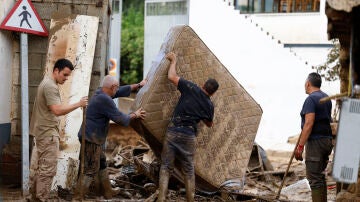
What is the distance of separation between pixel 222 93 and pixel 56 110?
245cm

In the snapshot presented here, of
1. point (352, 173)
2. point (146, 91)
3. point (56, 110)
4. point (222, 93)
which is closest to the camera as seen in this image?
point (352, 173)

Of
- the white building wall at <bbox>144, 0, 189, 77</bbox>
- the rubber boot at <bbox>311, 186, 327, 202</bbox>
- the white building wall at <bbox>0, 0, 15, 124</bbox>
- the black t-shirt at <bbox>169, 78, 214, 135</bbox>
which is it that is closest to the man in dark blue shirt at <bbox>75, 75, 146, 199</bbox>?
the black t-shirt at <bbox>169, 78, 214, 135</bbox>

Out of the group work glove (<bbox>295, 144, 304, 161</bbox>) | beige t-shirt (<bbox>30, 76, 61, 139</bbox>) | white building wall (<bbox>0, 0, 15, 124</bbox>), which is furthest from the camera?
white building wall (<bbox>0, 0, 15, 124</bbox>)

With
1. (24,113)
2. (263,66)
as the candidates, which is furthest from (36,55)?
(263,66)

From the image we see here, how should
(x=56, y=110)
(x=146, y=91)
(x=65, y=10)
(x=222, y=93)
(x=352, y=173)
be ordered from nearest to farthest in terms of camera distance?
1. (x=352, y=173)
2. (x=56, y=110)
3. (x=146, y=91)
4. (x=222, y=93)
5. (x=65, y=10)

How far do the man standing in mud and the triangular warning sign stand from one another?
2264 mm

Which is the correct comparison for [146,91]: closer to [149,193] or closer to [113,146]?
[149,193]

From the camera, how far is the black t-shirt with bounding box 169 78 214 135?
25.5ft

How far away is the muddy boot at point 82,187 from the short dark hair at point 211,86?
2024mm

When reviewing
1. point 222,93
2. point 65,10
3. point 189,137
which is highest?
point 65,10

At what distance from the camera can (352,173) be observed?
5207 mm

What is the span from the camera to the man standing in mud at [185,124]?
7797 mm

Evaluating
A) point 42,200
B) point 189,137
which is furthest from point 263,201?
point 42,200

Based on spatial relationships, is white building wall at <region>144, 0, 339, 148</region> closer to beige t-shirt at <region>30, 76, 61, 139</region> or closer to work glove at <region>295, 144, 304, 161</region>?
work glove at <region>295, 144, 304, 161</region>
